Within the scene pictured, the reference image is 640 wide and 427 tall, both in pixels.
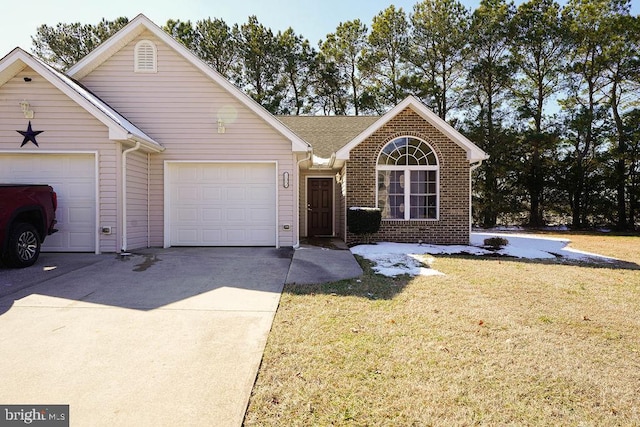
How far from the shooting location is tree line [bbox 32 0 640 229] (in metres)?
19.6

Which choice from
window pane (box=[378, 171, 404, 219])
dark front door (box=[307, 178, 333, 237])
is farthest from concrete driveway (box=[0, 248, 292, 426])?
dark front door (box=[307, 178, 333, 237])

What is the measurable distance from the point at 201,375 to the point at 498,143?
21187 millimetres

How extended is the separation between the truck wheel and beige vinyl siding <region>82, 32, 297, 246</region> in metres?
2.81

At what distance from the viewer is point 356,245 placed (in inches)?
398

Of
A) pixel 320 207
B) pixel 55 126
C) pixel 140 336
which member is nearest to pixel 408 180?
pixel 320 207

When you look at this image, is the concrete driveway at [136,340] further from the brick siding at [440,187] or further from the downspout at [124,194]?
the brick siding at [440,187]

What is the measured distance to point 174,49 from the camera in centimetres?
890

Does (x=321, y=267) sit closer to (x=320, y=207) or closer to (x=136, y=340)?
(x=136, y=340)

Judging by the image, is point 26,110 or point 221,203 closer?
point 26,110

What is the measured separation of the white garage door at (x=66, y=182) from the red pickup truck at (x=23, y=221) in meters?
0.98

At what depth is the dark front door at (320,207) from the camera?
505 inches

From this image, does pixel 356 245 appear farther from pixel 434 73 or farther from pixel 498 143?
pixel 434 73

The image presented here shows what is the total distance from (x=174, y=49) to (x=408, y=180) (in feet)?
23.9

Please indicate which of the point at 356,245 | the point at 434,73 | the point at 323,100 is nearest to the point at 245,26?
the point at 323,100
